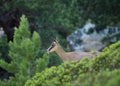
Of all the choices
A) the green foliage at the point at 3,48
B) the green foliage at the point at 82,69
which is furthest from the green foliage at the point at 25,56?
the green foliage at the point at 3,48

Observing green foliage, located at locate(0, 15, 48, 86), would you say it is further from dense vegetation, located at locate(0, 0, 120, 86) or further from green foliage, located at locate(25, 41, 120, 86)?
green foliage, located at locate(25, 41, 120, 86)

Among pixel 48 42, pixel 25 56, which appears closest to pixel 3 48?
pixel 48 42

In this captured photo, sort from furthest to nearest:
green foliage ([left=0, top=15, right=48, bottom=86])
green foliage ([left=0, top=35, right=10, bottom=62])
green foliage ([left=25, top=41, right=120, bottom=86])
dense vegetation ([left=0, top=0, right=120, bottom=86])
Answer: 1. green foliage ([left=0, top=35, right=10, bottom=62])
2. green foliage ([left=0, top=15, right=48, bottom=86])
3. dense vegetation ([left=0, top=0, right=120, bottom=86])
4. green foliage ([left=25, top=41, right=120, bottom=86])

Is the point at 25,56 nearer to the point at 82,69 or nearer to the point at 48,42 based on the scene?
the point at 82,69

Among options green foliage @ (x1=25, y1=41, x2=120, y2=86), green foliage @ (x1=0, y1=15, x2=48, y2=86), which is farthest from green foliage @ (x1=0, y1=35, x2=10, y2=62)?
green foliage @ (x1=25, y1=41, x2=120, y2=86)

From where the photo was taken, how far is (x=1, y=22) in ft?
62.4

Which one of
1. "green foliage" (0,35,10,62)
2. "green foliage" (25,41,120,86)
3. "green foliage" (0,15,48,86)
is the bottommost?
"green foliage" (25,41,120,86)

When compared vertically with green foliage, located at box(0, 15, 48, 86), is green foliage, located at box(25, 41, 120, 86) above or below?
below

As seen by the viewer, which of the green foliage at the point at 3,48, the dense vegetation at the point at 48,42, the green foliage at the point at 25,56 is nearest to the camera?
the dense vegetation at the point at 48,42

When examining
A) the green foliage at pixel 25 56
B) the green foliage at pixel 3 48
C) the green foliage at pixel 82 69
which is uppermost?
the green foliage at pixel 3 48

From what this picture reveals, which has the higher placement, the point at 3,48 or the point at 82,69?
the point at 3,48

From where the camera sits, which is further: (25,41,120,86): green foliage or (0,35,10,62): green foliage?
(0,35,10,62): green foliage

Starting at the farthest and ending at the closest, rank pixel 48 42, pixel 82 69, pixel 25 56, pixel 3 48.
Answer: pixel 48 42
pixel 3 48
pixel 25 56
pixel 82 69

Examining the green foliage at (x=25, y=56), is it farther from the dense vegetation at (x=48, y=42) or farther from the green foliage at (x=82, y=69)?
the green foliage at (x=82, y=69)
